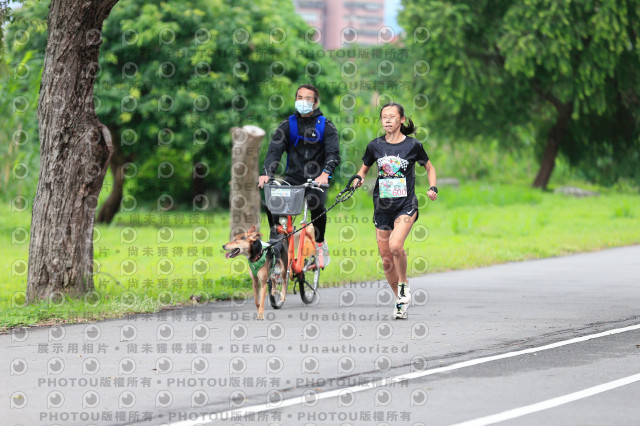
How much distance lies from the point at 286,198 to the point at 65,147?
2.40 metres

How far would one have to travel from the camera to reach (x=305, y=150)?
11.5 m

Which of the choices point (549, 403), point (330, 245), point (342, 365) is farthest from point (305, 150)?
point (330, 245)

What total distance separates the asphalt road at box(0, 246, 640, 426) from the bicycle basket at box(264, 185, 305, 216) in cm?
104

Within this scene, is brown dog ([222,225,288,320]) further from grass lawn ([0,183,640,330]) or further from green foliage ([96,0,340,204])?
green foliage ([96,0,340,204])

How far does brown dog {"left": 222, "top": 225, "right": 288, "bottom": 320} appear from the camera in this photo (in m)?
10.1

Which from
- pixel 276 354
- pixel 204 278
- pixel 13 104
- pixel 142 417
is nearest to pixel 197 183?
pixel 13 104

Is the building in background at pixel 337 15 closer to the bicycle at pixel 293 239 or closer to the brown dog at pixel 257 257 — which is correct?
the bicycle at pixel 293 239

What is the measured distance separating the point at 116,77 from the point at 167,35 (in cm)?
178

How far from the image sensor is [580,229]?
76.0 ft

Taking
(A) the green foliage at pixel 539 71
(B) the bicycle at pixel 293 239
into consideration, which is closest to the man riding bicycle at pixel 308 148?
(B) the bicycle at pixel 293 239

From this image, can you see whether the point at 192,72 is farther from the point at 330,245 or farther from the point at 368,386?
the point at 368,386

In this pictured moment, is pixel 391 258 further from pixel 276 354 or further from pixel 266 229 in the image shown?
pixel 266 229

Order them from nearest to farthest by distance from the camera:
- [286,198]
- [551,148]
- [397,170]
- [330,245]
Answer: [397,170]
[286,198]
[330,245]
[551,148]

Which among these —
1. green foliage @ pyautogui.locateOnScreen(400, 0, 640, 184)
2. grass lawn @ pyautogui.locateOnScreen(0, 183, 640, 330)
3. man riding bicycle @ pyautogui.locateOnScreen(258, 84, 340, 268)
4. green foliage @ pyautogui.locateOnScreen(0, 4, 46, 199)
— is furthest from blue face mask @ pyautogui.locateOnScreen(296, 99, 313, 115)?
green foliage @ pyautogui.locateOnScreen(400, 0, 640, 184)
